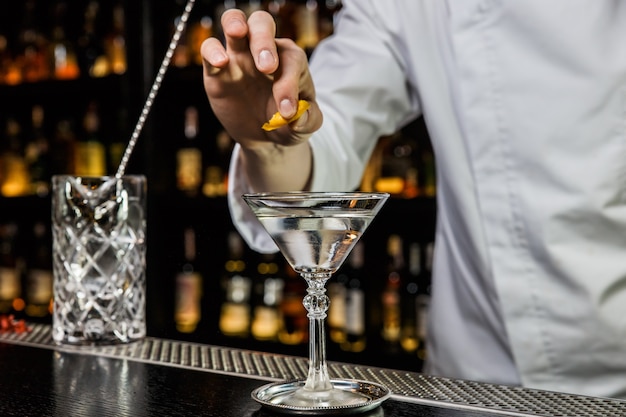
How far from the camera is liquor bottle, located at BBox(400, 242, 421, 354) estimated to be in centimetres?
244

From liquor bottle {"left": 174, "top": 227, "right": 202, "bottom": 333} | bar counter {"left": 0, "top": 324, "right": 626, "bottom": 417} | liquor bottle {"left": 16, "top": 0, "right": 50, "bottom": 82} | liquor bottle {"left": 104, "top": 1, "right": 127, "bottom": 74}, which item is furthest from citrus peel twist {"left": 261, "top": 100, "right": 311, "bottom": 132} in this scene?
liquor bottle {"left": 16, "top": 0, "right": 50, "bottom": 82}

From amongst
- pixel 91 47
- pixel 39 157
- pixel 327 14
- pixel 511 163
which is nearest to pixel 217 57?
pixel 511 163

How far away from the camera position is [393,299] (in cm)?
246

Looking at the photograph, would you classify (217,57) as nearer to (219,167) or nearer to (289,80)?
(289,80)

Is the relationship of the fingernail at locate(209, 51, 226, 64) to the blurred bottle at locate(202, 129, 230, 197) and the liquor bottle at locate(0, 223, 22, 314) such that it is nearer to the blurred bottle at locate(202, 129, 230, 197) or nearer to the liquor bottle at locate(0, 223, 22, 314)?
the blurred bottle at locate(202, 129, 230, 197)

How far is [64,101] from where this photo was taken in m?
3.15

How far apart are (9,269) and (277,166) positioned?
7.50 ft

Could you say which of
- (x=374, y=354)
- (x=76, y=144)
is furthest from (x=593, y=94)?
(x=76, y=144)

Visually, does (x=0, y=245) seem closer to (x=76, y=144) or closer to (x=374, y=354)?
(x=76, y=144)

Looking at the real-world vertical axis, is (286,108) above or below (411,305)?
above

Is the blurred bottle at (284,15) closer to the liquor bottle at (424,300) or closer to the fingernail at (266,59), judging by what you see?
the liquor bottle at (424,300)

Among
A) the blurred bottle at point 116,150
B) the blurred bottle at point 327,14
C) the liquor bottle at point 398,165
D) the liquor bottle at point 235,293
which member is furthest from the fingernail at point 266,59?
the blurred bottle at point 116,150

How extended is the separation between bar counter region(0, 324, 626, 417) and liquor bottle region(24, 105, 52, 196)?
209 cm

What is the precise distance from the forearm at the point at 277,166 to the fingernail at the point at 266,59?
323 millimetres
